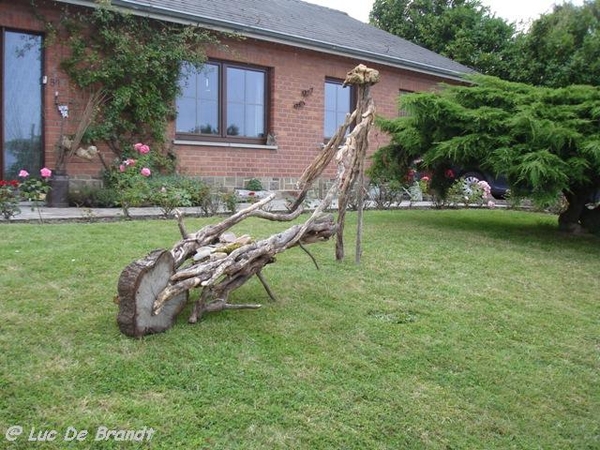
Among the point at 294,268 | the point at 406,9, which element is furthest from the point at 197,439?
the point at 406,9

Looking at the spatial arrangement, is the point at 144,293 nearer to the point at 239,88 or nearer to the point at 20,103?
the point at 20,103

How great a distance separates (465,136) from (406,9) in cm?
2398

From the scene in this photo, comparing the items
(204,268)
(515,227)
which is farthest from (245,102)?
(204,268)

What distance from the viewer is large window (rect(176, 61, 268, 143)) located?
425 inches

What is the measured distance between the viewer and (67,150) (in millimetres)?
8969

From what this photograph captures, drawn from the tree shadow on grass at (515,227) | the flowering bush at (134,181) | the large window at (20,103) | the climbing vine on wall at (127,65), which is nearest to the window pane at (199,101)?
the climbing vine on wall at (127,65)

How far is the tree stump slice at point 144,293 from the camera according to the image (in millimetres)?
2857

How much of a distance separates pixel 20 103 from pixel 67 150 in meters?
1.08

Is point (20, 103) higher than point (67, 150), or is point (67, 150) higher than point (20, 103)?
point (20, 103)

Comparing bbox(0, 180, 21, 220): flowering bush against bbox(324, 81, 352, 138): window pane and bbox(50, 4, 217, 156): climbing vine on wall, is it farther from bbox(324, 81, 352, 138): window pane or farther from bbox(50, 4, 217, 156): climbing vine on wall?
bbox(324, 81, 352, 138): window pane

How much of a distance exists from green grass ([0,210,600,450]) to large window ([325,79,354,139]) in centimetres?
864

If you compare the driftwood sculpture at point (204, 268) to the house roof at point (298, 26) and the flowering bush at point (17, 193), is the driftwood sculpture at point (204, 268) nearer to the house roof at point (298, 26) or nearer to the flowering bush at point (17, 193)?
the flowering bush at point (17, 193)

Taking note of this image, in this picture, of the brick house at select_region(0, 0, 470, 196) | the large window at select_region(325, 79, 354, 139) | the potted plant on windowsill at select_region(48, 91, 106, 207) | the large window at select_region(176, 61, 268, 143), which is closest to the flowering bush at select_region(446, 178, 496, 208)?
the brick house at select_region(0, 0, 470, 196)

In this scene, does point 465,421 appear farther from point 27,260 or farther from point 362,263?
point 27,260
